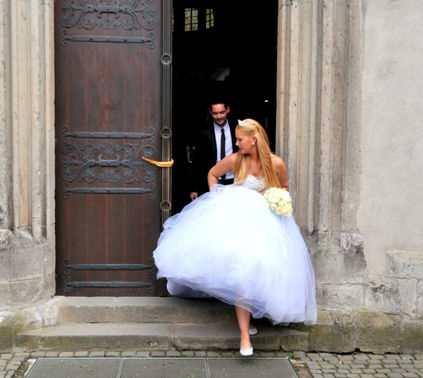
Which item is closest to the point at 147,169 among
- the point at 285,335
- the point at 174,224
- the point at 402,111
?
the point at 174,224

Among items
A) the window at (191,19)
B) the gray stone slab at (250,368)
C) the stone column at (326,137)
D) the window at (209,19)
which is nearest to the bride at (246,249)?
the gray stone slab at (250,368)

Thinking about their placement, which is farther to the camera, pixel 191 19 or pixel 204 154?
pixel 191 19

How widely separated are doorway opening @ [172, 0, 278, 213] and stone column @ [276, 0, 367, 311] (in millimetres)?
4578

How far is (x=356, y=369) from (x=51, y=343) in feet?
8.30

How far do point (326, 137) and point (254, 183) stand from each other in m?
0.79

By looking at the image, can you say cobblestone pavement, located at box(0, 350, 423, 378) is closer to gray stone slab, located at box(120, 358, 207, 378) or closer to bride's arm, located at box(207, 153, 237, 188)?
gray stone slab, located at box(120, 358, 207, 378)

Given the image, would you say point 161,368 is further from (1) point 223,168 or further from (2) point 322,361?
(1) point 223,168

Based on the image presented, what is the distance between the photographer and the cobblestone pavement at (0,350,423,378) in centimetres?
431

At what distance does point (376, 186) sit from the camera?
4.85m

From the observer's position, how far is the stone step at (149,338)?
4598 millimetres

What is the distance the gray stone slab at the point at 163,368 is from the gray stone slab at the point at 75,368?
0.11 meters

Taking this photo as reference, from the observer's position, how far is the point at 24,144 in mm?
4680

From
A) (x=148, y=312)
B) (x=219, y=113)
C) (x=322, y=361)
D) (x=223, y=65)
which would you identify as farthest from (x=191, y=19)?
(x=322, y=361)

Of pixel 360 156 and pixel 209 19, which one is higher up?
pixel 209 19
